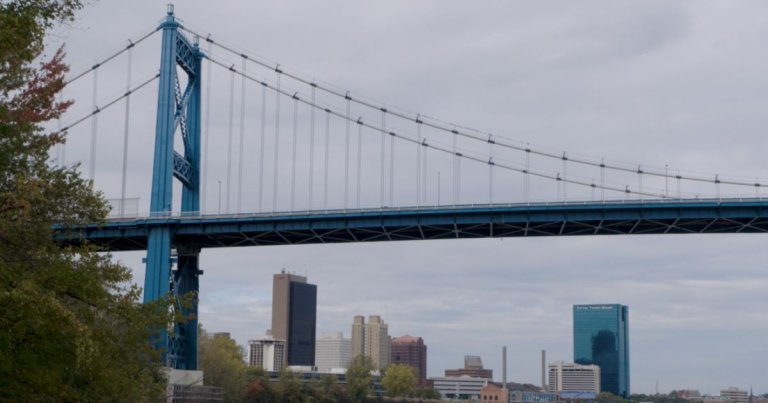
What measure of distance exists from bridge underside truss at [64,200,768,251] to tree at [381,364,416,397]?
347 feet

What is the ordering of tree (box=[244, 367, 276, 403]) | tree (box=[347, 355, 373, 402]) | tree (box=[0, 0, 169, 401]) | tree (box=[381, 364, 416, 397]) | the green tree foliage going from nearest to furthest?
tree (box=[0, 0, 169, 401]) < the green tree foliage < tree (box=[244, 367, 276, 403]) < tree (box=[347, 355, 373, 402]) < tree (box=[381, 364, 416, 397])

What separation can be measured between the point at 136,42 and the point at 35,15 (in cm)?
6583

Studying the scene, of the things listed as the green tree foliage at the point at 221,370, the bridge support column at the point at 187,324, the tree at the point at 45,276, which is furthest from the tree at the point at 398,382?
the tree at the point at 45,276

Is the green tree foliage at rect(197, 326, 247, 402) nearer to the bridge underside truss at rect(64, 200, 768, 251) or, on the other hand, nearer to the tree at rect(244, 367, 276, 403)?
the tree at rect(244, 367, 276, 403)

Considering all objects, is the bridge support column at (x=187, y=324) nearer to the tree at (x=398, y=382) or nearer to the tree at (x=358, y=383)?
the tree at (x=358, y=383)

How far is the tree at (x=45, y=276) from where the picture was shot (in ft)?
63.5

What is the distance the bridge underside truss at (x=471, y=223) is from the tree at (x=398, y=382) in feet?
347

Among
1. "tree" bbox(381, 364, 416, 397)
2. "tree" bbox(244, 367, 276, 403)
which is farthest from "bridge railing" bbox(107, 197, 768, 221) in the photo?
"tree" bbox(381, 364, 416, 397)

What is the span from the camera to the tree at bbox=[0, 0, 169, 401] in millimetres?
19344

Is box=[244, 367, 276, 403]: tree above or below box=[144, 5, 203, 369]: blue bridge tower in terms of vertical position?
below

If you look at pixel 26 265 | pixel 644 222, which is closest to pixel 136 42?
pixel 644 222

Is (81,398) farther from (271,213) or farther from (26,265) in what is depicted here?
(271,213)

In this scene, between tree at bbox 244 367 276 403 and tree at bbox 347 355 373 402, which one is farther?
tree at bbox 347 355 373 402

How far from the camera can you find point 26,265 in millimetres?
21062
